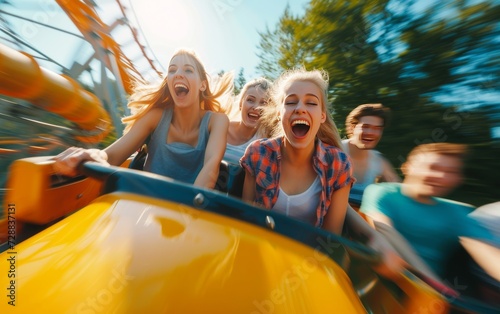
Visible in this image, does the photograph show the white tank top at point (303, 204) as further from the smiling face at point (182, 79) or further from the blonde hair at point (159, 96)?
the blonde hair at point (159, 96)

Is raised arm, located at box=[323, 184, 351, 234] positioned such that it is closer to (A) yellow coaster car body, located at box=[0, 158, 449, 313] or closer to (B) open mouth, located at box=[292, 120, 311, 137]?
(B) open mouth, located at box=[292, 120, 311, 137]

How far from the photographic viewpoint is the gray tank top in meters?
1.63

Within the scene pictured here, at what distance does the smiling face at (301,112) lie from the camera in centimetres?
129

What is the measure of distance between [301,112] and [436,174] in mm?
723

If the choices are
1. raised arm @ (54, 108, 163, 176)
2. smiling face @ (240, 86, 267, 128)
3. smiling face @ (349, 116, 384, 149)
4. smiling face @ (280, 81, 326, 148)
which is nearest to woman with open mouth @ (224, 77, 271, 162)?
smiling face @ (240, 86, 267, 128)

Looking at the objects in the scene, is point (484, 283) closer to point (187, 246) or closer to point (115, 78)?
point (187, 246)

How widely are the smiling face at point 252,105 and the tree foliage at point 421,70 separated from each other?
2686 millimetres

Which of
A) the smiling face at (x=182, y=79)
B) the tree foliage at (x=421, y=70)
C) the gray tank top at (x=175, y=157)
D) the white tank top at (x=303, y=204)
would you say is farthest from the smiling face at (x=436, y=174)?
the tree foliage at (x=421, y=70)

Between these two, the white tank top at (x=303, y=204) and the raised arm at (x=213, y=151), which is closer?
the white tank top at (x=303, y=204)

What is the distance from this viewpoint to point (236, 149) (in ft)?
7.92

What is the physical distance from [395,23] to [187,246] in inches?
214

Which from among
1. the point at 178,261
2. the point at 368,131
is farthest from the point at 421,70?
the point at 178,261

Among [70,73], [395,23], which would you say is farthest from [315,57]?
[70,73]

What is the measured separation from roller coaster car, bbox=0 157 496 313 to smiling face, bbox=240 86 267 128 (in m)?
1.76
